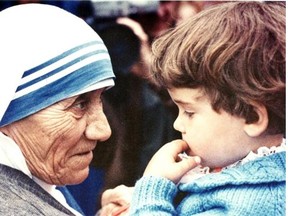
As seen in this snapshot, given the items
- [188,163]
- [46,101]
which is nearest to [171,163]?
[188,163]

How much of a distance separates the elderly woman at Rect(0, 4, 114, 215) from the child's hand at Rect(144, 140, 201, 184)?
124 mm

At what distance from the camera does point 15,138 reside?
1.37 meters

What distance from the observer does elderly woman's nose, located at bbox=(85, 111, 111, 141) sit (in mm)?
1386

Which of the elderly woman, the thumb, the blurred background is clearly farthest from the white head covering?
the thumb

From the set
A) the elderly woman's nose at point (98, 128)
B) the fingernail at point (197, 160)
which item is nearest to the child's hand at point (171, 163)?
the fingernail at point (197, 160)

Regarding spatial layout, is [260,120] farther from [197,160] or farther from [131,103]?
[131,103]

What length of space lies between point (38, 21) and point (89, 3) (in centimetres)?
27

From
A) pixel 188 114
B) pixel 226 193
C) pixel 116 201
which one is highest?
pixel 188 114

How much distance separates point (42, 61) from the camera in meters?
1.35

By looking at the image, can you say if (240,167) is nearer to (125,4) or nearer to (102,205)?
(102,205)

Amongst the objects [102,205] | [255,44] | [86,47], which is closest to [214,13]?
[255,44]

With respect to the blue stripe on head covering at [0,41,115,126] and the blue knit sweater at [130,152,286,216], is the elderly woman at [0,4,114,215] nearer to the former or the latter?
the blue stripe on head covering at [0,41,115,126]

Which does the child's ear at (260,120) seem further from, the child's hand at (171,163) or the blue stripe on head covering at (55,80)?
the blue stripe on head covering at (55,80)

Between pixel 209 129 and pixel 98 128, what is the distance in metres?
0.24
